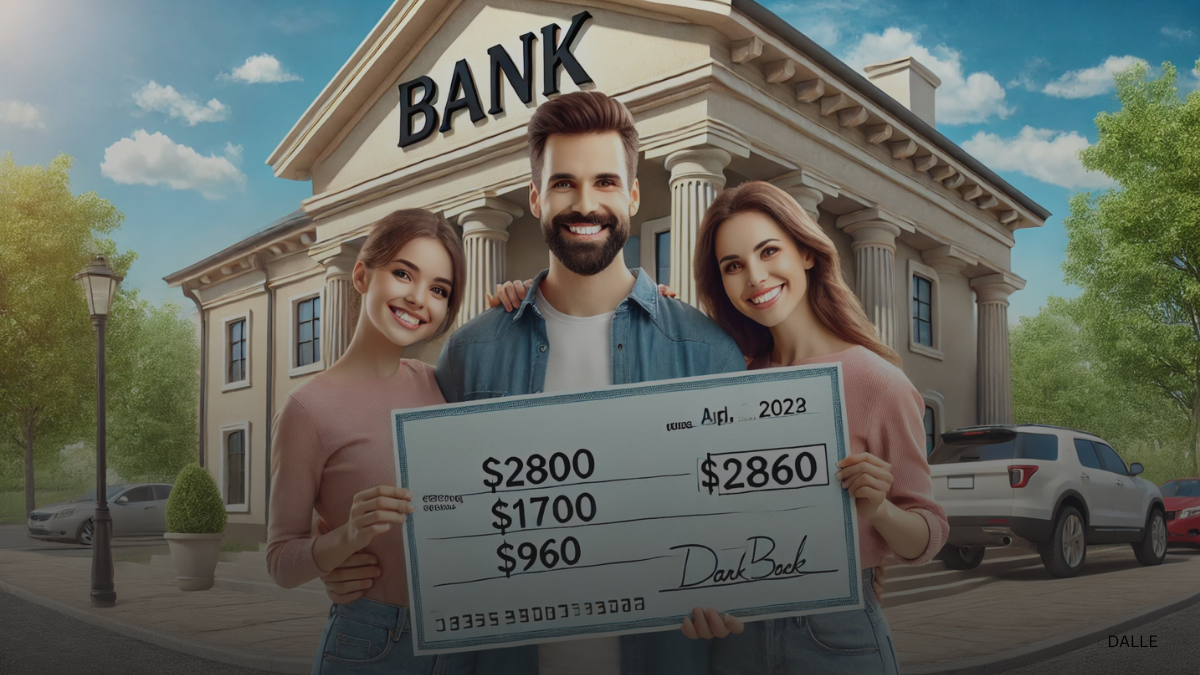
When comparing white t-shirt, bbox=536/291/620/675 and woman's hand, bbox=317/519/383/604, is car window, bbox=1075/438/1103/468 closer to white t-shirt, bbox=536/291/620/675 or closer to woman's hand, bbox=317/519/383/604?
white t-shirt, bbox=536/291/620/675

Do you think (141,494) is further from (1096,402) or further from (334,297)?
(1096,402)

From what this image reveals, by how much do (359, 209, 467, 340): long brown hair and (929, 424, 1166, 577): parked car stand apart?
4.39 metres

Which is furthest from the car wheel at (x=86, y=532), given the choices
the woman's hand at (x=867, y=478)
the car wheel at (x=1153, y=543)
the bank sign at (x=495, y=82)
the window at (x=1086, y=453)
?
the car wheel at (x=1153, y=543)

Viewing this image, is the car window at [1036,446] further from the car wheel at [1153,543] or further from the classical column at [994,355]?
the car wheel at [1153,543]

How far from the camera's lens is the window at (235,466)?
6434 millimetres

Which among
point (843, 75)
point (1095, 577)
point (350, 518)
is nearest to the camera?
point (350, 518)

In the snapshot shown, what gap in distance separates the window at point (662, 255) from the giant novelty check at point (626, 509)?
572 centimetres

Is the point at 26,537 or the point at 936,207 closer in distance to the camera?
the point at 26,537

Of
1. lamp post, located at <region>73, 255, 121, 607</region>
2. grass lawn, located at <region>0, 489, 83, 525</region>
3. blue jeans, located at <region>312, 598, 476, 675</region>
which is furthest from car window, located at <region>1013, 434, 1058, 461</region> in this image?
grass lawn, located at <region>0, 489, 83, 525</region>

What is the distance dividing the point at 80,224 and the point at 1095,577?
7807mm

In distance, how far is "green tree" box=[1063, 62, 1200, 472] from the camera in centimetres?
504

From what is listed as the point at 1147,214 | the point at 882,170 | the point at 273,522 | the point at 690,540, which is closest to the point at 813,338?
the point at 690,540

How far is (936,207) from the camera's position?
9039 millimetres

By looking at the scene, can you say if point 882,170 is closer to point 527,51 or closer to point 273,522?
point 527,51
